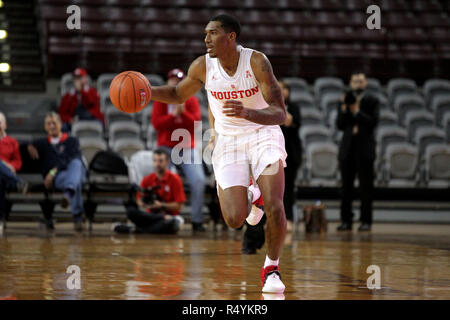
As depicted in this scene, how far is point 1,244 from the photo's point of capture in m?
7.06

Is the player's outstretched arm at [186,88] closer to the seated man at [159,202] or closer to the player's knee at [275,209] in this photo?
the player's knee at [275,209]

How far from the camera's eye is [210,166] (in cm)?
1043

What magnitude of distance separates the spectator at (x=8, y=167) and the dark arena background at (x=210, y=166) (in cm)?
7

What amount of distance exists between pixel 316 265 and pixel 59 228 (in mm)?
5014

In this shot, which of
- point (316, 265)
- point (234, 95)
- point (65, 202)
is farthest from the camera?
point (65, 202)

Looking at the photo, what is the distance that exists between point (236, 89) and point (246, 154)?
403 mm

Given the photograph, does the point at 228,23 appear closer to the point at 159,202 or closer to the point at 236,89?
the point at 236,89

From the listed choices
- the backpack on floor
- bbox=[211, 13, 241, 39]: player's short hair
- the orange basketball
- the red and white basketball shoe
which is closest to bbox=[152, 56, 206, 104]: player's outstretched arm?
the orange basketball

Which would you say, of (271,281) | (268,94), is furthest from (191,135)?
(271,281)

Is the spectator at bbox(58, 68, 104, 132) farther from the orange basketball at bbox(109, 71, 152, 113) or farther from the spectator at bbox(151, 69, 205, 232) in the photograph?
the orange basketball at bbox(109, 71, 152, 113)

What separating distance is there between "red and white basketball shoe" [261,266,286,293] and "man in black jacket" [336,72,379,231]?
228 inches

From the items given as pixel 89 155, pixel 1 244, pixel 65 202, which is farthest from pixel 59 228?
pixel 1 244
